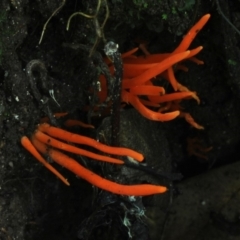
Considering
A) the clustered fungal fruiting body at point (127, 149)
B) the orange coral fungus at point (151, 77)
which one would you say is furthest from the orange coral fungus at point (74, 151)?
the orange coral fungus at point (151, 77)

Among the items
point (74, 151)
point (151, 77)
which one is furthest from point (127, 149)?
point (151, 77)

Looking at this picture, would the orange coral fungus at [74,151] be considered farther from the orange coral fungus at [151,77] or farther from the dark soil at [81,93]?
the orange coral fungus at [151,77]

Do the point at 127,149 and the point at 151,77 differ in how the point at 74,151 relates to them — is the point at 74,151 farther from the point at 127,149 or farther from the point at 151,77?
the point at 151,77

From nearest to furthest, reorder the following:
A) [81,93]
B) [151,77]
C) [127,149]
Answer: [127,149] → [151,77] → [81,93]

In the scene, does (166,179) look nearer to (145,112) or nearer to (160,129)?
(160,129)

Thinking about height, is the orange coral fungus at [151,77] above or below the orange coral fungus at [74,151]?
above

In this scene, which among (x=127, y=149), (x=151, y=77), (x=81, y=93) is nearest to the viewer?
(x=127, y=149)
